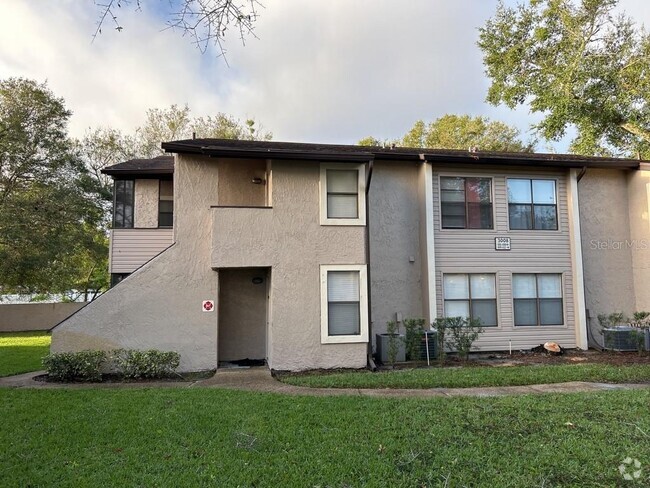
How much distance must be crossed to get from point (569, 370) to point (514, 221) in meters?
4.58

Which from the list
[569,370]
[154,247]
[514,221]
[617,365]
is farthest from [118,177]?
[617,365]

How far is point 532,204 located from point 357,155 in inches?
227

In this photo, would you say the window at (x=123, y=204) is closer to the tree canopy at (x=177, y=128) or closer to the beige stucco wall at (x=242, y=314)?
the beige stucco wall at (x=242, y=314)

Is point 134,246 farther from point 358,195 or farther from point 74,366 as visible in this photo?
point 358,195

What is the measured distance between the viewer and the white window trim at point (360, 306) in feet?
31.5

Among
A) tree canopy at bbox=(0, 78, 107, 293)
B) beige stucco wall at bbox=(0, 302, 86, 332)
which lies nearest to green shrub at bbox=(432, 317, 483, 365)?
tree canopy at bbox=(0, 78, 107, 293)

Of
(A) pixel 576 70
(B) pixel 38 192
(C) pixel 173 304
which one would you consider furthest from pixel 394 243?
(B) pixel 38 192

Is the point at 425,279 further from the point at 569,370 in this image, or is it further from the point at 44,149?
the point at 44,149

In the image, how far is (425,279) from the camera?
11.2m

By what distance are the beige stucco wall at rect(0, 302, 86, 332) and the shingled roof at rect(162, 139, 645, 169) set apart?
16.9m

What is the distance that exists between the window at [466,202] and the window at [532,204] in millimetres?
714

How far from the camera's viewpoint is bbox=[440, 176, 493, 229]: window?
38.3 feet

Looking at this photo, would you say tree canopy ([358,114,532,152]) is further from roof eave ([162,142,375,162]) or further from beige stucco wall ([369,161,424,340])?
roof eave ([162,142,375,162])

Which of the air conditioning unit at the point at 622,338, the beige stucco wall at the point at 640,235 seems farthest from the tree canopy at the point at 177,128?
the air conditioning unit at the point at 622,338
